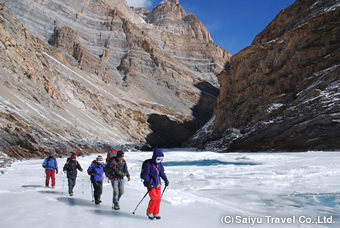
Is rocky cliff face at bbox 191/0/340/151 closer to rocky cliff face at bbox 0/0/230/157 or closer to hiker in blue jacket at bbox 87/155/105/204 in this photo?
rocky cliff face at bbox 0/0/230/157

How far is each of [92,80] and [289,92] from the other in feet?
166

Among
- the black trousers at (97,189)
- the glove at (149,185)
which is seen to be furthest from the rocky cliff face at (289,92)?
the glove at (149,185)

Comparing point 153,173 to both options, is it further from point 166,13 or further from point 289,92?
point 166,13

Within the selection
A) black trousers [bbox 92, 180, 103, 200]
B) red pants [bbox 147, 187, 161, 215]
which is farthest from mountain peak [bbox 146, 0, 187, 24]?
red pants [bbox 147, 187, 161, 215]

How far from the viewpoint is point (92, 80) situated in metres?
74.6

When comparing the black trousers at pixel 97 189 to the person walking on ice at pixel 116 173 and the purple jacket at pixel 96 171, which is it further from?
the person walking on ice at pixel 116 173

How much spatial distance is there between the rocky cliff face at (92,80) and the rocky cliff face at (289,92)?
20.2 m

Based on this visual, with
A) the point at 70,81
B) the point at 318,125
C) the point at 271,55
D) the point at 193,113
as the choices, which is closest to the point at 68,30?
the point at 70,81

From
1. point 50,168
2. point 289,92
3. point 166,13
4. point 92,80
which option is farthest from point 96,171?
point 166,13

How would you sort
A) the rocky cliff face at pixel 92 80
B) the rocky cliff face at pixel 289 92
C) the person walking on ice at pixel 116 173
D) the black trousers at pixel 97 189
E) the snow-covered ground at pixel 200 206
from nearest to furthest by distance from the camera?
the snow-covered ground at pixel 200 206 → the person walking on ice at pixel 116 173 → the black trousers at pixel 97 189 → the rocky cliff face at pixel 289 92 → the rocky cliff face at pixel 92 80

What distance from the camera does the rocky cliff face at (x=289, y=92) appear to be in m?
28.6

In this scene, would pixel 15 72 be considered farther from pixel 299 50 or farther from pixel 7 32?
pixel 299 50

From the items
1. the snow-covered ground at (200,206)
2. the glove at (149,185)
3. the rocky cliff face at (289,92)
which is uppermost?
the rocky cliff face at (289,92)

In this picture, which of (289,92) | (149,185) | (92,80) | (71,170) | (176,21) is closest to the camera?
(149,185)
